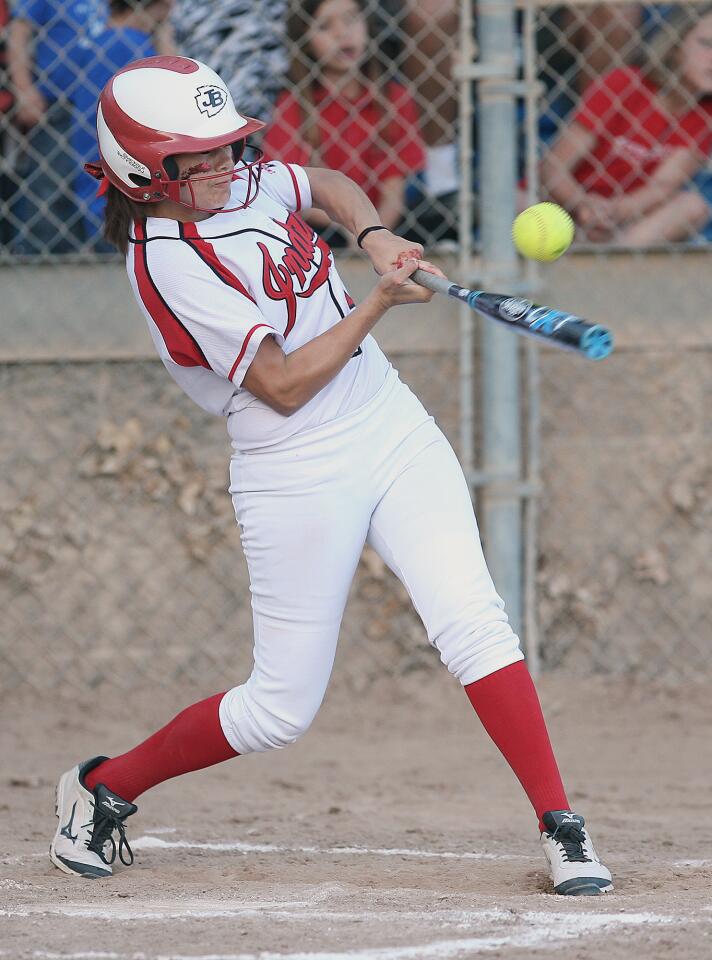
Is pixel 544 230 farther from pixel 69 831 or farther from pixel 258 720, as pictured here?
pixel 69 831

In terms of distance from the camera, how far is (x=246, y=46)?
4910 millimetres

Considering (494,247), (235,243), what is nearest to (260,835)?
(235,243)

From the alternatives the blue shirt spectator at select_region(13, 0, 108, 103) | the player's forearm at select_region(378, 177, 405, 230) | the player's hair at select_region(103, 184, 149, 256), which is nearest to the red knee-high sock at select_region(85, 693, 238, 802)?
the player's hair at select_region(103, 184, 149, 256)

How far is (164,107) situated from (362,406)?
751 mm

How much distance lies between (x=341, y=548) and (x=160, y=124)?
954 mm

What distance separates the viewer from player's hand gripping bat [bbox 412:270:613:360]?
2.53m

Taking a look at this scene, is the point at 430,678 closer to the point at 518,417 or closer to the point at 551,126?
the point at 518,417

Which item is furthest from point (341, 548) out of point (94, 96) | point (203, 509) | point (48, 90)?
point (48, 90)

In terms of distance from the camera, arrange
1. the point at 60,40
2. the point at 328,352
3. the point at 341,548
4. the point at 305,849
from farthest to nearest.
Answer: the point at 60,40
the point at 305,849
the point at 341,548
the point at 328,352

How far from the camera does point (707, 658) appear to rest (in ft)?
16.2

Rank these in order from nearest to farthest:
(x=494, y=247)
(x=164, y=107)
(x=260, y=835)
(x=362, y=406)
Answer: (x=164, y=107) → (x=362, y=406) → (x=260, y=835) → (x=494, y=247)

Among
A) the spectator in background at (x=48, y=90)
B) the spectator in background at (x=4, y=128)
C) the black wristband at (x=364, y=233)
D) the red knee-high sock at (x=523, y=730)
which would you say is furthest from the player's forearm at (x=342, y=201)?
the spectator in background at (x=4, y=128)

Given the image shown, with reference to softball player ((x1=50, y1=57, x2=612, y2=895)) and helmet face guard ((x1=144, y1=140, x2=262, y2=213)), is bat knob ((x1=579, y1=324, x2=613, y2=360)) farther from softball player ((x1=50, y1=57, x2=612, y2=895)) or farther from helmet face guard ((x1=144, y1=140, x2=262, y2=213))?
helmet face guard ((x1=144, y1=140, x2=262, y2=213))

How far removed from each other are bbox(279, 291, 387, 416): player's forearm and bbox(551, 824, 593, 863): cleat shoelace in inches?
40.9
